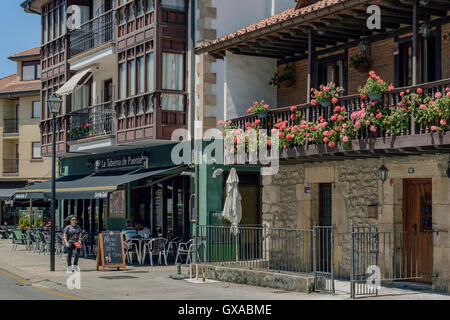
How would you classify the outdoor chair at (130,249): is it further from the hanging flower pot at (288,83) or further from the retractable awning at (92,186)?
the hanging flower pot at (288,83)

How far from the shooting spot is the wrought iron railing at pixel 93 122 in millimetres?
26734

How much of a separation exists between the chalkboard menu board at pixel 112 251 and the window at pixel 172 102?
4.66 meters

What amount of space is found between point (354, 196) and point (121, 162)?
12154mm

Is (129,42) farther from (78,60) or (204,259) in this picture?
(204,259)

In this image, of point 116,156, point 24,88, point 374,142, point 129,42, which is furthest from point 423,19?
point 24,88

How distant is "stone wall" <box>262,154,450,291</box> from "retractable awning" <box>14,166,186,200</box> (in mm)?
4317

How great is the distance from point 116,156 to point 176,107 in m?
5.67

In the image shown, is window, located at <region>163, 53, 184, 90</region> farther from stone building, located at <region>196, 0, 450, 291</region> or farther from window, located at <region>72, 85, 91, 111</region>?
window, located at <region>72, 85, 91, 111</region>

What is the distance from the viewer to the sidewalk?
49.3ft

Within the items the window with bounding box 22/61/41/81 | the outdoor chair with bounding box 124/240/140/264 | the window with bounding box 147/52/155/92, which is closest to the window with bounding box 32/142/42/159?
the window with bounding box 22/61/41/81

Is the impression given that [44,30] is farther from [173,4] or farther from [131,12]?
[173,4]

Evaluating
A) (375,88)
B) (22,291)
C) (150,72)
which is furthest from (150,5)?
(22,291)

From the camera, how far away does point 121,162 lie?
90.9 feet

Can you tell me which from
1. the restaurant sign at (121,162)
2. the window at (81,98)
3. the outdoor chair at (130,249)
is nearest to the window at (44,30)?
the window at (81,98)
